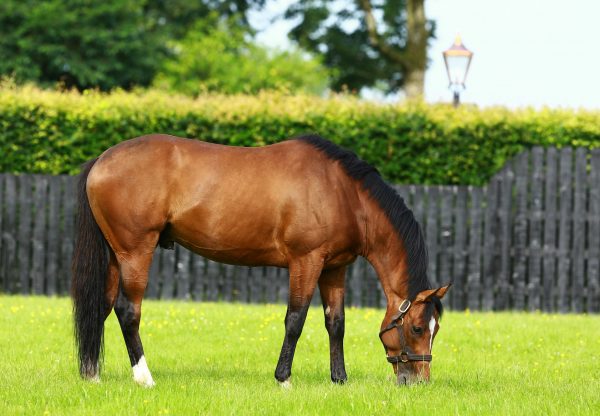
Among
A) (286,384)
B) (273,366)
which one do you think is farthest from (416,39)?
(286,384)

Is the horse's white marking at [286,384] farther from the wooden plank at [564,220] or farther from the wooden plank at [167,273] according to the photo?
the wooden plank at [564,220]

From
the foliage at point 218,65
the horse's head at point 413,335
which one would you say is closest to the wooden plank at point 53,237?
the horse's head at point 413,335

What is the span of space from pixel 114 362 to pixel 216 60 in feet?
83.7

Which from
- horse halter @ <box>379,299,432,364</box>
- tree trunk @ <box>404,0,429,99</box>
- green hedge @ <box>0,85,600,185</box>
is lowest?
horse halter @ <box>379,299,432,364</box>

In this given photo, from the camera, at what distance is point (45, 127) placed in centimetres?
1517

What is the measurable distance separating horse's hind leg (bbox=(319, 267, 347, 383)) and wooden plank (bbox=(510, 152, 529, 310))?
7.08 metres

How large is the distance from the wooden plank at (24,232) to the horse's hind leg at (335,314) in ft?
27.4

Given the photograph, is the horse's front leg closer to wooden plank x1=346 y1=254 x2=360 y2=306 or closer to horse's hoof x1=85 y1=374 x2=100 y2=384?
horse's hoof x1=85 y1=374 x2=100 y2=384

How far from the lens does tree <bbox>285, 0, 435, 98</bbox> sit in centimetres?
2831

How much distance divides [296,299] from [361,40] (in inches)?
1001

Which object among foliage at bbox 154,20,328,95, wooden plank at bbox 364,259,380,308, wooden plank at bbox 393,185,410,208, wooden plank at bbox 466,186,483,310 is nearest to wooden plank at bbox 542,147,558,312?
wooden plank at bbox 466,186,483,310

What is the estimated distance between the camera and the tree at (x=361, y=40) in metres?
28.3

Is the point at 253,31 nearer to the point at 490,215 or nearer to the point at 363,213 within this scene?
the point at 490,215

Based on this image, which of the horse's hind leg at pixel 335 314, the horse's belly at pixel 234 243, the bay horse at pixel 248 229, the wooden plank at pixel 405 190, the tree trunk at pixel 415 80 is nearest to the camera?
the bay horse at pixel 248 229
